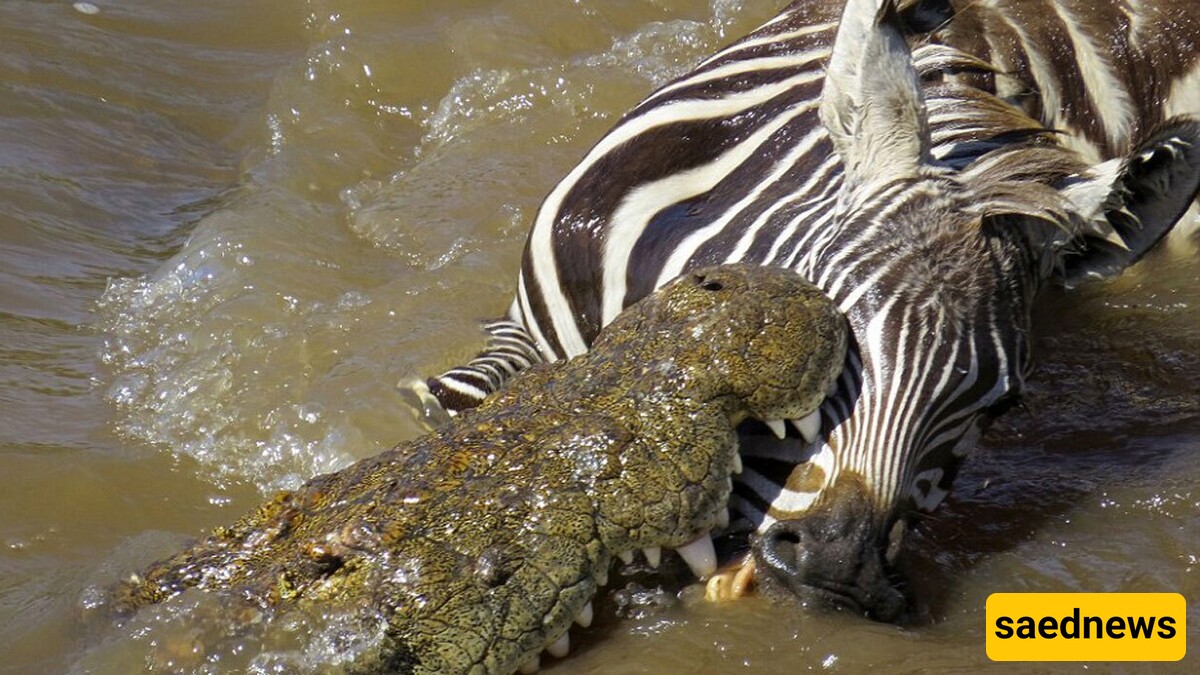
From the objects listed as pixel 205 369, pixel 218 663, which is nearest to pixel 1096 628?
pixel 218 663

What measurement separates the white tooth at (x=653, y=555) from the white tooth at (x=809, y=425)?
17.2 inches

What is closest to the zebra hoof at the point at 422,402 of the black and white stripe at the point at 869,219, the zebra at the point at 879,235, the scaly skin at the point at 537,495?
the black and white stripe at the point at 869,219

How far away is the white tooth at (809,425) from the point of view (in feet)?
10.5

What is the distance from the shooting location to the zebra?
3.20 metres

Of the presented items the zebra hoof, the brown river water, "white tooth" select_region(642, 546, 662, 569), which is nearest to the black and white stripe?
the zebra hoof

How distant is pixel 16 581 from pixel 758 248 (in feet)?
7.07

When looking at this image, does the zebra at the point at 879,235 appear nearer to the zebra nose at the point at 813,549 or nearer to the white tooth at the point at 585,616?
the zebra nose at the point at 813,549

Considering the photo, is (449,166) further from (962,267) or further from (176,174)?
(962,267)

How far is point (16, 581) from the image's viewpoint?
3.89 metres

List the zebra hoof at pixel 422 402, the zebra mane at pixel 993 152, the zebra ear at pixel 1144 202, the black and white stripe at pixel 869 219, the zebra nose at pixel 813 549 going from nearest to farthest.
Answer: the zebra nose at pixel 813 549 < the black and white stripe at pixel 869 219 < the zebra mane at pixel 993 152 < the zebra ear at pixel 1144 202 < the zebra hoof at pixel 422 402

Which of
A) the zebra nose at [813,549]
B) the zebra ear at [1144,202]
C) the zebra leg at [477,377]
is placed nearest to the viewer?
the zebra nose at [813,549]

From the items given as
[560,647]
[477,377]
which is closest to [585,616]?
[560,647]

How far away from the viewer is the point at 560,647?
3006 millimetres

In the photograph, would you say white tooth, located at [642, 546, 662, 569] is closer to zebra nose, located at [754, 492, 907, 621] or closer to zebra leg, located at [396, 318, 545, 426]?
zebra nose, located at [754, 492, 907, 621]
